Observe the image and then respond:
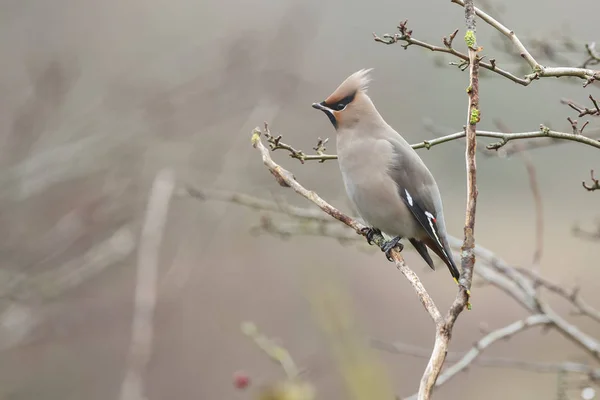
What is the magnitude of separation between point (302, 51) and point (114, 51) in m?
2.12

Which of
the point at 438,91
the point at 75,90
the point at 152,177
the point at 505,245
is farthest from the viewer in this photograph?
the point at 505,245

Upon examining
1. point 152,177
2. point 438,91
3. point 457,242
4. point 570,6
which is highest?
point 570,6

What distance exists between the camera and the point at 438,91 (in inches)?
462

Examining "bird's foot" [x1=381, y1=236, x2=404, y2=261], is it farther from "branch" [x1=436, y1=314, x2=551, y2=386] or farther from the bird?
"branch" [x1=436, y1=314, x2=551, y2=386]

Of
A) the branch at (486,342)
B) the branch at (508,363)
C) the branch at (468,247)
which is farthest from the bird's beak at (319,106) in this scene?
the branch at (468,247)

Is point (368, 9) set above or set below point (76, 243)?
above

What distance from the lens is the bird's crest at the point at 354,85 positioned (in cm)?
383

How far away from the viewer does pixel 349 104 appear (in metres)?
3.93

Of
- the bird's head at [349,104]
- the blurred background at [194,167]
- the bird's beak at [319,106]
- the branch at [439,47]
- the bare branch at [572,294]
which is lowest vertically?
the blurred background at [194,167]

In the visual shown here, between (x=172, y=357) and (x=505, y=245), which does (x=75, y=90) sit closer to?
(x=172, y=357)

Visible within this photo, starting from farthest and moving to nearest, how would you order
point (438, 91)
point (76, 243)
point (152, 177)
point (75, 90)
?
1. point (438, 91)
2. point (75, 90)
3. point (152, 177)
4. point (76, 243)

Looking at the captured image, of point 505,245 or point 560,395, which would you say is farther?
point 505,245

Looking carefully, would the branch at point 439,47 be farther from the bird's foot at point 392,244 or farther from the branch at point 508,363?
the branch at point 508,363

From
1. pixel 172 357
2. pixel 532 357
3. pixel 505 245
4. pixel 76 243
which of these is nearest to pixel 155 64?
pixel 76 243
